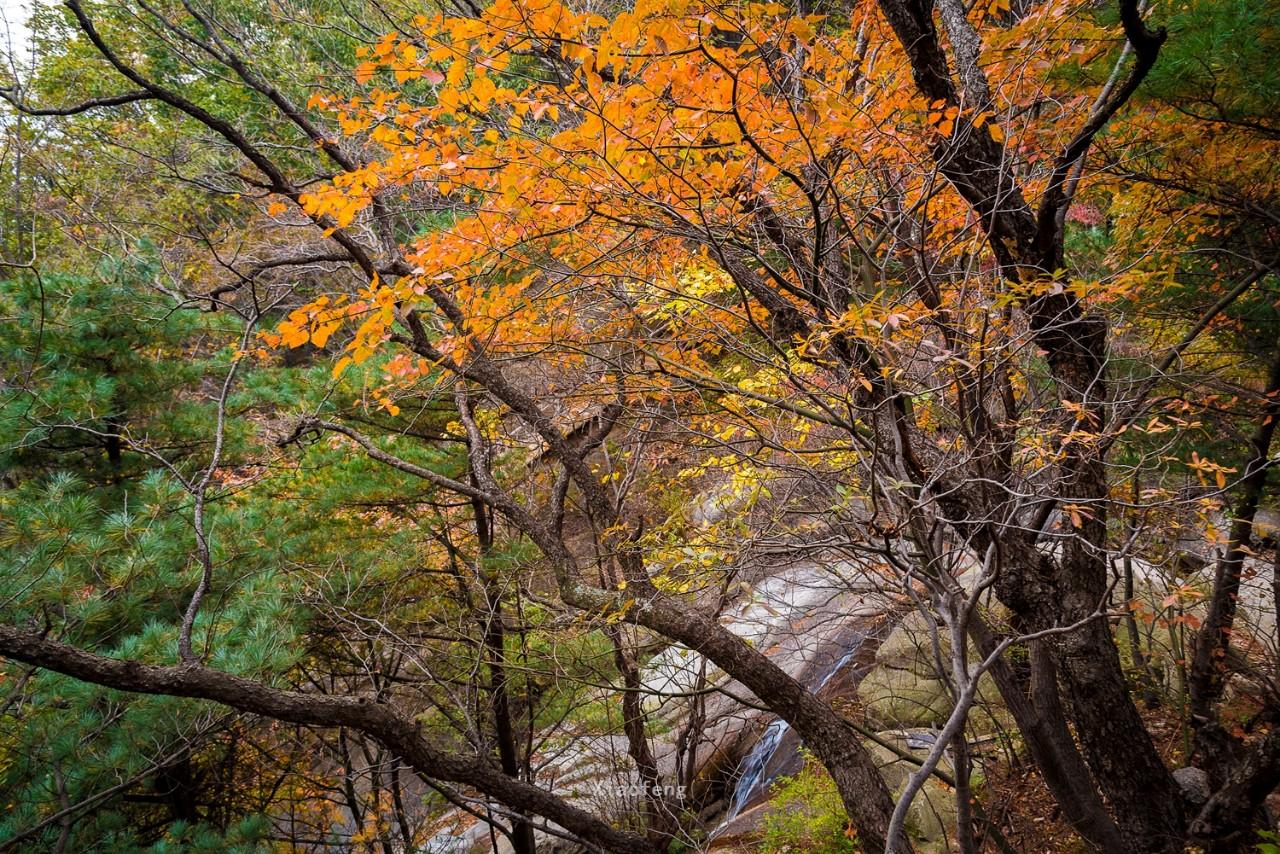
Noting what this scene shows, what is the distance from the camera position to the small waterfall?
7023 millimetres

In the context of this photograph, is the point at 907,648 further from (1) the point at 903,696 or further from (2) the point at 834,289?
(2) the point at 834,289

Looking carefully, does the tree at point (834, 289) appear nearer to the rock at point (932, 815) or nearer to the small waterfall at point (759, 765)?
the rock at point (932, 815)

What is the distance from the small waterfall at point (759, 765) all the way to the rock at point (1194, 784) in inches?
112

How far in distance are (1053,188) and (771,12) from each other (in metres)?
1.72

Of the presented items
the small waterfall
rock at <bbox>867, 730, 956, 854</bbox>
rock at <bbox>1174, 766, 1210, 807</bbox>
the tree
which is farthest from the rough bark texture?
rock at <bbox>1174, 766, 1210, 807</bbox>

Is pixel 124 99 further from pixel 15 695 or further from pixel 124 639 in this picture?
pixel 15 695

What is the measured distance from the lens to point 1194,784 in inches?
176

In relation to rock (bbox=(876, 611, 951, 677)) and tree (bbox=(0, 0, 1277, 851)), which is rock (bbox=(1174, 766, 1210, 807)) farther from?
rock (bbox=(876, 611, 951, 677))

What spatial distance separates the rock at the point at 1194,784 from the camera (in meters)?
4.13

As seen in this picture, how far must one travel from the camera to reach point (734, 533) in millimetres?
5398

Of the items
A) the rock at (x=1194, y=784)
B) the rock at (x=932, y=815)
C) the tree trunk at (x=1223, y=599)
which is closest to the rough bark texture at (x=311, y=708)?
the rock at (x=932, y=815)

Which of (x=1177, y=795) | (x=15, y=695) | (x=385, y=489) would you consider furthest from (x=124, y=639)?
(x=1177, y=795)

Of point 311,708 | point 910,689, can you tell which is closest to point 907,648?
point 910,689

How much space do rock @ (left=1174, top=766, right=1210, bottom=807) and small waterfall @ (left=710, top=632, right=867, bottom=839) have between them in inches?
112
